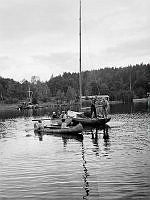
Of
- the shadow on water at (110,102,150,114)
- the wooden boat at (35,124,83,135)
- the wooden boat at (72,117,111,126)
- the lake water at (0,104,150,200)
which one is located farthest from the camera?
the shadow on water at (110,102,150,114)

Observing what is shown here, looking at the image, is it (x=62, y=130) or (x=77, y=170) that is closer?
(x=77, y=170)

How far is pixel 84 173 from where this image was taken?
57.4 ft

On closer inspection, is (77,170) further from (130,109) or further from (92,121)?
(130,109)

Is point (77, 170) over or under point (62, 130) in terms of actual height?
under

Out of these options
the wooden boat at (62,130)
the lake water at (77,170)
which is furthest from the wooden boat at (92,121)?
the lake water at (77,170)

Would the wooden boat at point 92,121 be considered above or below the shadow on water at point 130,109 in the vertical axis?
below

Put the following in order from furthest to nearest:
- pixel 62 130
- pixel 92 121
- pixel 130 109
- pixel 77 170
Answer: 1. pixel 130 109
2. pixel 92 121
3. pixel 62 130
4. pixel 77 170

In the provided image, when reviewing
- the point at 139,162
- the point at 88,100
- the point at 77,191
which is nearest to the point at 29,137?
the point at 139,162

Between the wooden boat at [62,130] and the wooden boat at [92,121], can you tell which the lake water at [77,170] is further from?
the wooden boat at [92,121]

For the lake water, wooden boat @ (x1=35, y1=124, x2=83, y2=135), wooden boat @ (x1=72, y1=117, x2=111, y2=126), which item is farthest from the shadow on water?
the lake water

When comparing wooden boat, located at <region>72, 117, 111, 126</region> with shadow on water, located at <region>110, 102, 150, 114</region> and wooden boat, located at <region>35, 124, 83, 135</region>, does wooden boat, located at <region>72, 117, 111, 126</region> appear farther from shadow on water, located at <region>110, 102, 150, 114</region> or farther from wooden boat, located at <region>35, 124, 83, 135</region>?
shadow on water, located at <region>110, 102, 150, 114</region>

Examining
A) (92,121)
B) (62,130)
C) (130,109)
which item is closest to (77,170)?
(62,130)

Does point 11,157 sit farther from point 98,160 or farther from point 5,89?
point 5,89

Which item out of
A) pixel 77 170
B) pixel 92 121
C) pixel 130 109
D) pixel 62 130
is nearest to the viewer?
pixel 77 170
